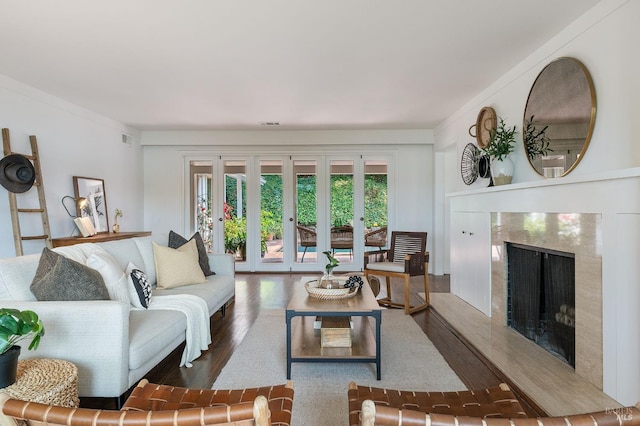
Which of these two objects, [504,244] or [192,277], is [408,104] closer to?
[504,244]

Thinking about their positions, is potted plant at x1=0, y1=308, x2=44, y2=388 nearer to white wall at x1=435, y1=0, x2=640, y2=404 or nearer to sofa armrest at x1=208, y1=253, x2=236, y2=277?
sofa armrest at x1=208, y1=253, x2=236, y2=277

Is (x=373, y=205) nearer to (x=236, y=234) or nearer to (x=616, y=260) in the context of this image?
(x=236, y=234)

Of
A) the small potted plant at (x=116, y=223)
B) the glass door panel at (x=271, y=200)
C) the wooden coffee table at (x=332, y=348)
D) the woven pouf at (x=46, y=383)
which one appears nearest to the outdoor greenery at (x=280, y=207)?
the glass door panel at (x=271, y=200)

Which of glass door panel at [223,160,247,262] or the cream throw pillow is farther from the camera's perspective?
glass door panel at [223,160,247,262]

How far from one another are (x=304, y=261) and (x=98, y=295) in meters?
4.43

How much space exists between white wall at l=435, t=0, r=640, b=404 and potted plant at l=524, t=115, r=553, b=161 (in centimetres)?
31

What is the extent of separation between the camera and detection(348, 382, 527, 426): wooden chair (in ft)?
3.85

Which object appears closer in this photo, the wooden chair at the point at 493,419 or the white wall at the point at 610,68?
the wooden chair at the point at 493,419

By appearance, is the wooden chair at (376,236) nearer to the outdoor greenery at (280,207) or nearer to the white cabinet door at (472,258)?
the outdoor greenery at (280,207)

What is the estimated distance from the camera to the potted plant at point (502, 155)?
324 cm

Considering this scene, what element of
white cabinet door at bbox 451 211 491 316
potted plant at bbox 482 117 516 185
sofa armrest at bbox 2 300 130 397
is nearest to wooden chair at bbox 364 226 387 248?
white cabinet door at bbox 451 211 491 316

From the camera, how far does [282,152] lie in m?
6.16

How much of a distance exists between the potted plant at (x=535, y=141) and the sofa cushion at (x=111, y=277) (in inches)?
127

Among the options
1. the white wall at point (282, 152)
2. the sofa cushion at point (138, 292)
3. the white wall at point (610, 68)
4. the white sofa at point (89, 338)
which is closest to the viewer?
the white sofa at point (89, 338)
